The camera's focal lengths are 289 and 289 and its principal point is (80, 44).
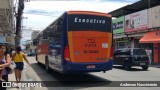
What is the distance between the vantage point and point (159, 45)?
30.6m

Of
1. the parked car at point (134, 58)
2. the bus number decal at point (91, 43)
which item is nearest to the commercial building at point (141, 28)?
the parked car at point (134, 58)

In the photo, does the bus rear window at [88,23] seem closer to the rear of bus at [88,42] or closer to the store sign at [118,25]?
the rear of bus at [88,42]

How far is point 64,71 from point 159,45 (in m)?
20.2

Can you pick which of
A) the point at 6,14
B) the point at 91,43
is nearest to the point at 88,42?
the point at 91,43

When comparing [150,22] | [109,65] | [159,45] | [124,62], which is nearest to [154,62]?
[159,45]

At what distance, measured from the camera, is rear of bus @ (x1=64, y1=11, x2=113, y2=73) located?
12570 millimetres

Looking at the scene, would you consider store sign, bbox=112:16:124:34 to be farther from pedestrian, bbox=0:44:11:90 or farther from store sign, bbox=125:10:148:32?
pedestrian, bbox=0:44:11:90

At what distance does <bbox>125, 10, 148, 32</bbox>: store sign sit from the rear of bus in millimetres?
18968

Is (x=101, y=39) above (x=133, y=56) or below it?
above

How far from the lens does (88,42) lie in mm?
13023

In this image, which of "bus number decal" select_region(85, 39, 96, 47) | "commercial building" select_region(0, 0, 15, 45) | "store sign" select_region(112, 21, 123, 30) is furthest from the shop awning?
"bus number decal" select_region(85, 39, 96, 47)

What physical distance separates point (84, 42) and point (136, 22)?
21.9 m

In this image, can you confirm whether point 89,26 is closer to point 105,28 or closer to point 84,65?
point 105,28

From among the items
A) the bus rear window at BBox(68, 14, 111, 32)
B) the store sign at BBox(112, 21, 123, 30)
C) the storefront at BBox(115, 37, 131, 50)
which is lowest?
the storefront at BBox(115, 37, 131, 50)
